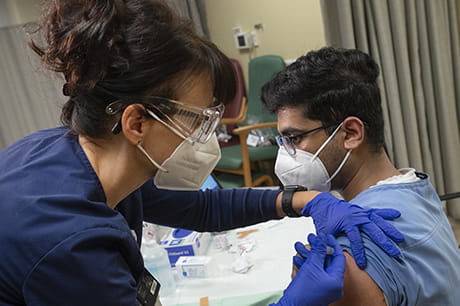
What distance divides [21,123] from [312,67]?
134 inches

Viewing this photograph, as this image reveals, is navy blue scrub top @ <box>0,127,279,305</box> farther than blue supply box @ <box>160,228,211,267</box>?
No

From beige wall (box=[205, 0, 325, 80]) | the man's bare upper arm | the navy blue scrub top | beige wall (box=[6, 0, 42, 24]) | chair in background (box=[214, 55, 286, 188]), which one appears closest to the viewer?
the navy blue scrub top

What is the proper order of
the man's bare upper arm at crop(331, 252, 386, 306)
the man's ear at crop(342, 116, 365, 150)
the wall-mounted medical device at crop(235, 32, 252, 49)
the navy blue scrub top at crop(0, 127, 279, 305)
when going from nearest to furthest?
the navy blue scrub top at crop(0, 127, 279, 305) → the man's bare upper arm at crop(331, 252, 386, 306) → the man's ear at crop(342, 116, 365, 150) → the wall-mounted medical device at crop(235, 32, 252, 49)

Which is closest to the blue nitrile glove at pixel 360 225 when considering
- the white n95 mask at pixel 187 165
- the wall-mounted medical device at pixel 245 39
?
the white n95 mask at pixel 187 165

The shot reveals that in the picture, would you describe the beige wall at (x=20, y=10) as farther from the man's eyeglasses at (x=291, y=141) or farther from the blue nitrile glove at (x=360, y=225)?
the blue nitrile glove at (x=360, y=225)

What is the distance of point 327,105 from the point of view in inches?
44.2

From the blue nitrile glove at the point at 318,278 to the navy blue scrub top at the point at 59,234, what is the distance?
37 centimetres

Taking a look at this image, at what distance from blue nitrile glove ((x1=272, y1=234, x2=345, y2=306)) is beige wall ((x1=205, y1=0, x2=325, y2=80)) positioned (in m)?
2.68

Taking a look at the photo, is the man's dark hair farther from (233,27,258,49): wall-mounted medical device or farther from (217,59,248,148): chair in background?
(233,27,258,49): wall-mounted medical device

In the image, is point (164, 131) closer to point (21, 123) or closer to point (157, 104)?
point (157, 104)

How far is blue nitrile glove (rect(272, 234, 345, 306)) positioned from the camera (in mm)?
775

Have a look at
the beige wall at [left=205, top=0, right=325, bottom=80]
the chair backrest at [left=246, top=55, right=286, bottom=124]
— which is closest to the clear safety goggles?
the chair backrest at [left=246, top=55, right=286, bottom=124]

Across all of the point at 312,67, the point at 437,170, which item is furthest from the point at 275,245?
the point at 437,170

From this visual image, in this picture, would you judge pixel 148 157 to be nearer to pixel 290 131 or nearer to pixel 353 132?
pixel 290 131
